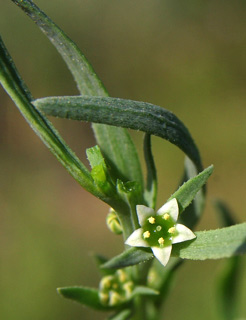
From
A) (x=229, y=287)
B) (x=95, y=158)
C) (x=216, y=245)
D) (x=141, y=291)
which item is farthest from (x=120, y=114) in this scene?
(x=229, y=287)

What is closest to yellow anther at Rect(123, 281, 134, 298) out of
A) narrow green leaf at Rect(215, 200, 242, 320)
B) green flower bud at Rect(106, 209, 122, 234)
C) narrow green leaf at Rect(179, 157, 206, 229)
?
green flower bud at Rect(106, 209, 122, 234)

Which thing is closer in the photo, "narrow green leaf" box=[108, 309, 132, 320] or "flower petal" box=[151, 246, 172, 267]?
"flower petal" box=[151, 246, 172, 267]

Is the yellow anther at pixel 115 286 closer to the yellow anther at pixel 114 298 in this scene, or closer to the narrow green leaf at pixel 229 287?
the yellow anther at pixel 114 298

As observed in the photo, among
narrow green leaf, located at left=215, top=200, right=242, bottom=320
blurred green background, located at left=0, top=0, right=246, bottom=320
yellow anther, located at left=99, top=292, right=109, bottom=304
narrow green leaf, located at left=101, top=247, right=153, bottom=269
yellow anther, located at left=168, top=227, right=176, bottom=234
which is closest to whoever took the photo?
narrow green leaf, located at left=101, top=247, right=153, bottom=269

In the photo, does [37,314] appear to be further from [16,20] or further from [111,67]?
[16,20]

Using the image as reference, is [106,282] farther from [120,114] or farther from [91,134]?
[91,134]

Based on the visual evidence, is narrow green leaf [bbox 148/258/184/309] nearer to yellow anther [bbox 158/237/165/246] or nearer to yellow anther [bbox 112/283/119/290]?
yellow anther [bbox 112/283/119/290]

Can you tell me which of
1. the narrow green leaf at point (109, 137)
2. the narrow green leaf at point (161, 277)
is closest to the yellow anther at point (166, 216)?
the narrow green leaf at point (109, 137)
